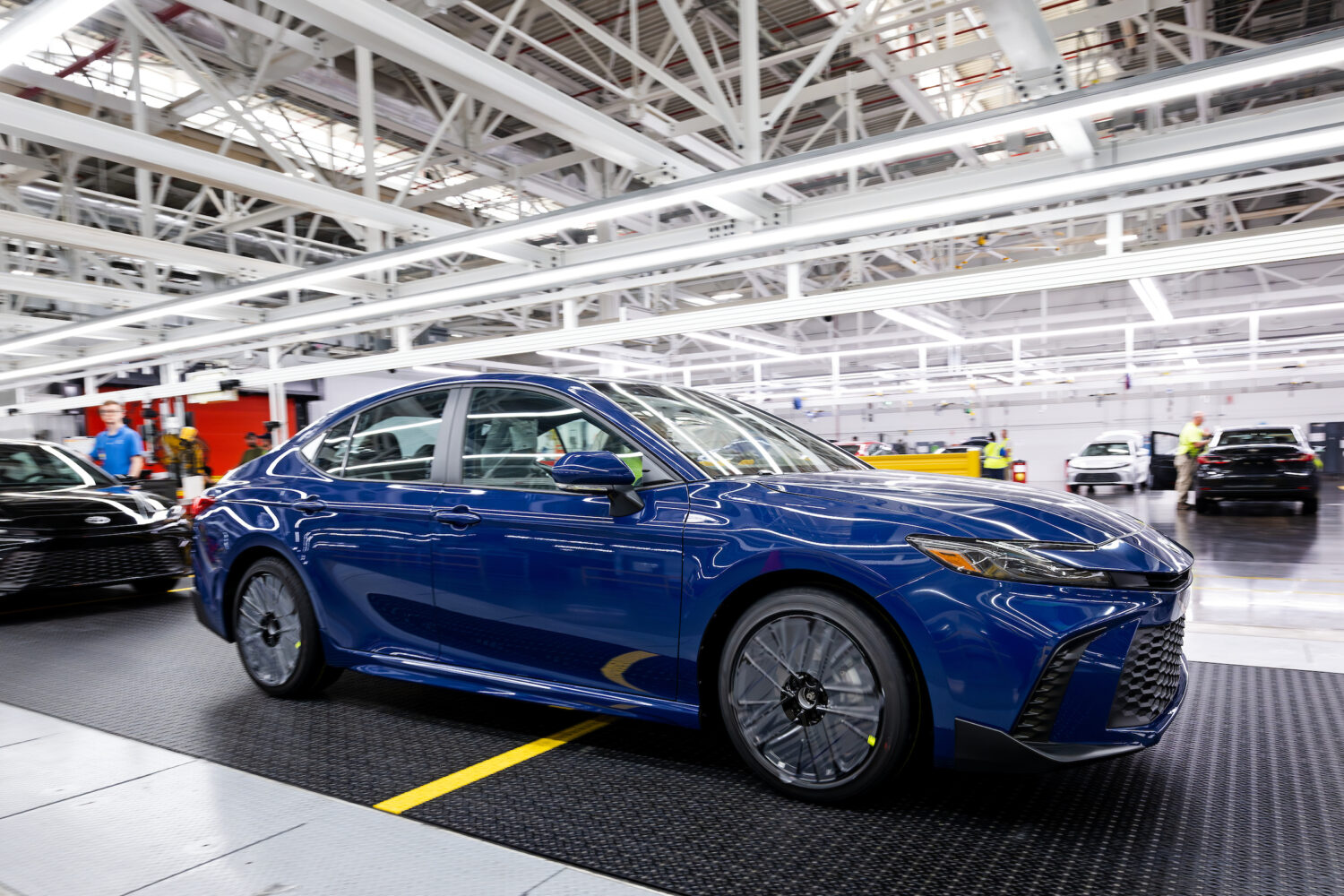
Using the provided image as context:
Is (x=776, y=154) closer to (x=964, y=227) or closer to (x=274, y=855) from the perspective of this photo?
(x=964, y=227)

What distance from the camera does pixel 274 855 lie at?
225 centimetres

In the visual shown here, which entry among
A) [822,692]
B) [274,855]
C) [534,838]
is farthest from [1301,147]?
[274,855]

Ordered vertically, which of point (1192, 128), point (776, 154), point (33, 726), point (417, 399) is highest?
point (776, 154)

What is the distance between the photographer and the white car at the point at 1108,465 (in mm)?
17344

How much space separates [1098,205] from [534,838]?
→ 28.3 ft

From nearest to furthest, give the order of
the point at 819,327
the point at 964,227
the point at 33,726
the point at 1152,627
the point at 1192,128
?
the point at 1152,627 → the point at 33,726 → the point at 1192,128 → the point at 964,227 → the point at 819,327

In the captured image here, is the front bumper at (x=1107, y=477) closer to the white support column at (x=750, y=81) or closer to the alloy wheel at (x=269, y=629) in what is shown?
the white support column at (x=750, y=81)

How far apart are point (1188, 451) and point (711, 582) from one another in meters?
14.4

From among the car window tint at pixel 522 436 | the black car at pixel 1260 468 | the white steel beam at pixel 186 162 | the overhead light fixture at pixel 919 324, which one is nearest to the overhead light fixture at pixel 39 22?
the white steel beam at pixel 186 162

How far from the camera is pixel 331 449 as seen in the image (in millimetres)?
3697

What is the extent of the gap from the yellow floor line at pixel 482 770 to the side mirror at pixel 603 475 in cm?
98

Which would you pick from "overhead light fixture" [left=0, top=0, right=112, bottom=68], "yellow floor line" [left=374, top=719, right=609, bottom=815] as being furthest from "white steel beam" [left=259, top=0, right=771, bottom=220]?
"yellow floor line" [left=374, top=719, right=609, bottom=815]

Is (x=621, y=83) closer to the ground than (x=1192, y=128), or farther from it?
farther from it

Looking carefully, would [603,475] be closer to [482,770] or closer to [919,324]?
[482,770]
